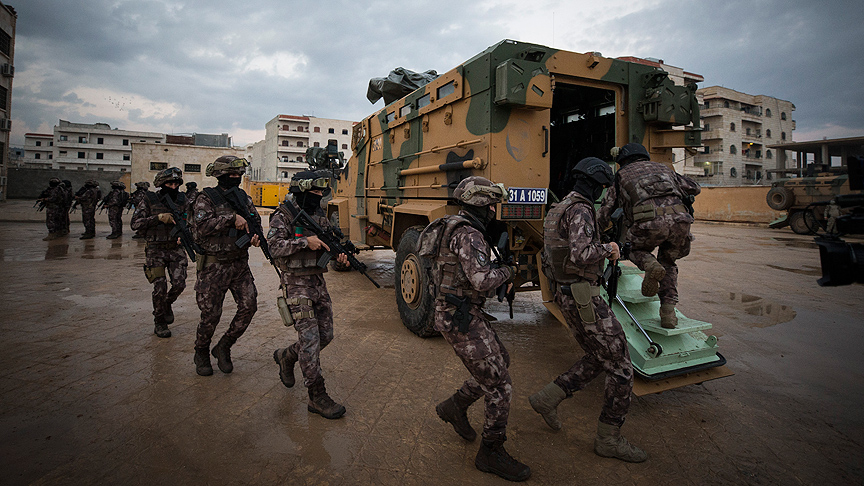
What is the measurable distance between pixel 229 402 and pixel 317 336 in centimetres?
85

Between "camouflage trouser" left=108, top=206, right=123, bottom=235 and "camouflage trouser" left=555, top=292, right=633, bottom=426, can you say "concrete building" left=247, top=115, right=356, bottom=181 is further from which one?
"camouflage trouser" left=555, top=292, right=633, bottom=426

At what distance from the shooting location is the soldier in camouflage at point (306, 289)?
3.05 m

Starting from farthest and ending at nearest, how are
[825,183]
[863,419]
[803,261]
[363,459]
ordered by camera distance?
[825,183]
[803,261]
[863,419]
[363,459]

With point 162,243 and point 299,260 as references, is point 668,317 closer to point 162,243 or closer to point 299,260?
point 299,260

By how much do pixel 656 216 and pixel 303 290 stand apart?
2.87 meters

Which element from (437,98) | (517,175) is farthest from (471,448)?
(437,98)

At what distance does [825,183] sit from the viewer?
16125 mm

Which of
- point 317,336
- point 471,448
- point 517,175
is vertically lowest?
point 471,448

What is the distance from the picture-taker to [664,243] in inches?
147

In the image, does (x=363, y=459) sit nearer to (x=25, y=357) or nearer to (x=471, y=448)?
(x=471, y=448)

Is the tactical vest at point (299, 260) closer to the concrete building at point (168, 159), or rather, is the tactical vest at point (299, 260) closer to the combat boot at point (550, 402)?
the combat boot at point (550, 402)

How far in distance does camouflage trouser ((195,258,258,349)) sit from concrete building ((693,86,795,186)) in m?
48.7

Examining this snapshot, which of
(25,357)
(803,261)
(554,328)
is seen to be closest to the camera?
(25,357)

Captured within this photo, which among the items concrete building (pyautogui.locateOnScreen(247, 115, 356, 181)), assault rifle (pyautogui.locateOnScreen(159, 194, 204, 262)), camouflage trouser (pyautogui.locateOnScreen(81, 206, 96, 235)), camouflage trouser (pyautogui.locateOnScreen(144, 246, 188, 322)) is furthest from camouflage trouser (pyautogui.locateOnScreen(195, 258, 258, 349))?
concrete building (pyautogui.locateOnScreen(247, 115, 356, 181))
